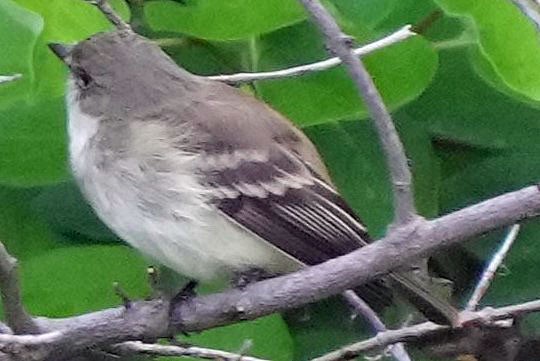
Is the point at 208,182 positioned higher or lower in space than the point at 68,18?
lower

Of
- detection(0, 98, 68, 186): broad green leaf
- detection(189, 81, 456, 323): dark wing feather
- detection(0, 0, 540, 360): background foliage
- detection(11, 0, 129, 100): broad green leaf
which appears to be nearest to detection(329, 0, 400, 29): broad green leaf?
detection(0, 0, 540, 360): background foliage

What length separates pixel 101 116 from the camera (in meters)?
1.68

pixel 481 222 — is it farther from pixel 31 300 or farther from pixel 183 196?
pixel 31 300

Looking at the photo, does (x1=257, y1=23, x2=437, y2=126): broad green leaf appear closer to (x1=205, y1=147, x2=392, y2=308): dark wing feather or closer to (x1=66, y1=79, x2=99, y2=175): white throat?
(x1=205, y1=147, x2=392, y2=308): dark wing feather

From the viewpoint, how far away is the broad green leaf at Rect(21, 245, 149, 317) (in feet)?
5.34

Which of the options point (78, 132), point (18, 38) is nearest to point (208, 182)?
point (78, 132)

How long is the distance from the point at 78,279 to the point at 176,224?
18cm

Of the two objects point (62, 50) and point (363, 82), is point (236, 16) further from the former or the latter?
point (363, 82)

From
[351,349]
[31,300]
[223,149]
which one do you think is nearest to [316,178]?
[223,149]

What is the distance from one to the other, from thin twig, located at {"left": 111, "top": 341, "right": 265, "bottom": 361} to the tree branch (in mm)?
22

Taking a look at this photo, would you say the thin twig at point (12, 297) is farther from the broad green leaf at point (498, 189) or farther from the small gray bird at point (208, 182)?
the broad green leaf at point (498, 189)

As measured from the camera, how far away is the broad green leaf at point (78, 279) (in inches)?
64.1

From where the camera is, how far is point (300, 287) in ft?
4.19

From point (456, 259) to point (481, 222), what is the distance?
639 mm
